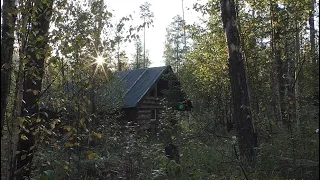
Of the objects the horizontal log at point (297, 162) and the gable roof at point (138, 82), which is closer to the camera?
the horizontal log at point (297, 162)

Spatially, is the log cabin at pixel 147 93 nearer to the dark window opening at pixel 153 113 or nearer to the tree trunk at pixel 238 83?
the dark window opening at pixel 153 113

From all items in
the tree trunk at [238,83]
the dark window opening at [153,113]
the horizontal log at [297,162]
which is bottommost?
the horizontal log at [297,162]

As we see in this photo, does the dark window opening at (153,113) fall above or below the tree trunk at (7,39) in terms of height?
below

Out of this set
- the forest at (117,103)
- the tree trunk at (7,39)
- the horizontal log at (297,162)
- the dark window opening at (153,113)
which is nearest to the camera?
the tree trunk at (7,39)

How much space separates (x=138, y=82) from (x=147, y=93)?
2.36 metres

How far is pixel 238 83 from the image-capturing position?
25.9ft

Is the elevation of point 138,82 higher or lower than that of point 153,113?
higher

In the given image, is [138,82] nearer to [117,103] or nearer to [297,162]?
[117,103]

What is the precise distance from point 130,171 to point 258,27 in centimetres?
887

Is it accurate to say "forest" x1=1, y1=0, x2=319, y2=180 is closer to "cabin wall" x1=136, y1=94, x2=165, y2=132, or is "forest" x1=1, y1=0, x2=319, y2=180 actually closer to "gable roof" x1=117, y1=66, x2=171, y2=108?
"gable roof" x1=117, y1=66, x2=171, y2=108

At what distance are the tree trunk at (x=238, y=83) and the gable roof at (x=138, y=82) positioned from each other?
1296cm

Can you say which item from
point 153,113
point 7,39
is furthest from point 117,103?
point 7,39

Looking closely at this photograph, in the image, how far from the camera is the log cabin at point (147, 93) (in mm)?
21812

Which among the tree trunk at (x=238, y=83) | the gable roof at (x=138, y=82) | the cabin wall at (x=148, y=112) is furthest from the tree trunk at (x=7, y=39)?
the cabin wall at (x=148, y=112)
